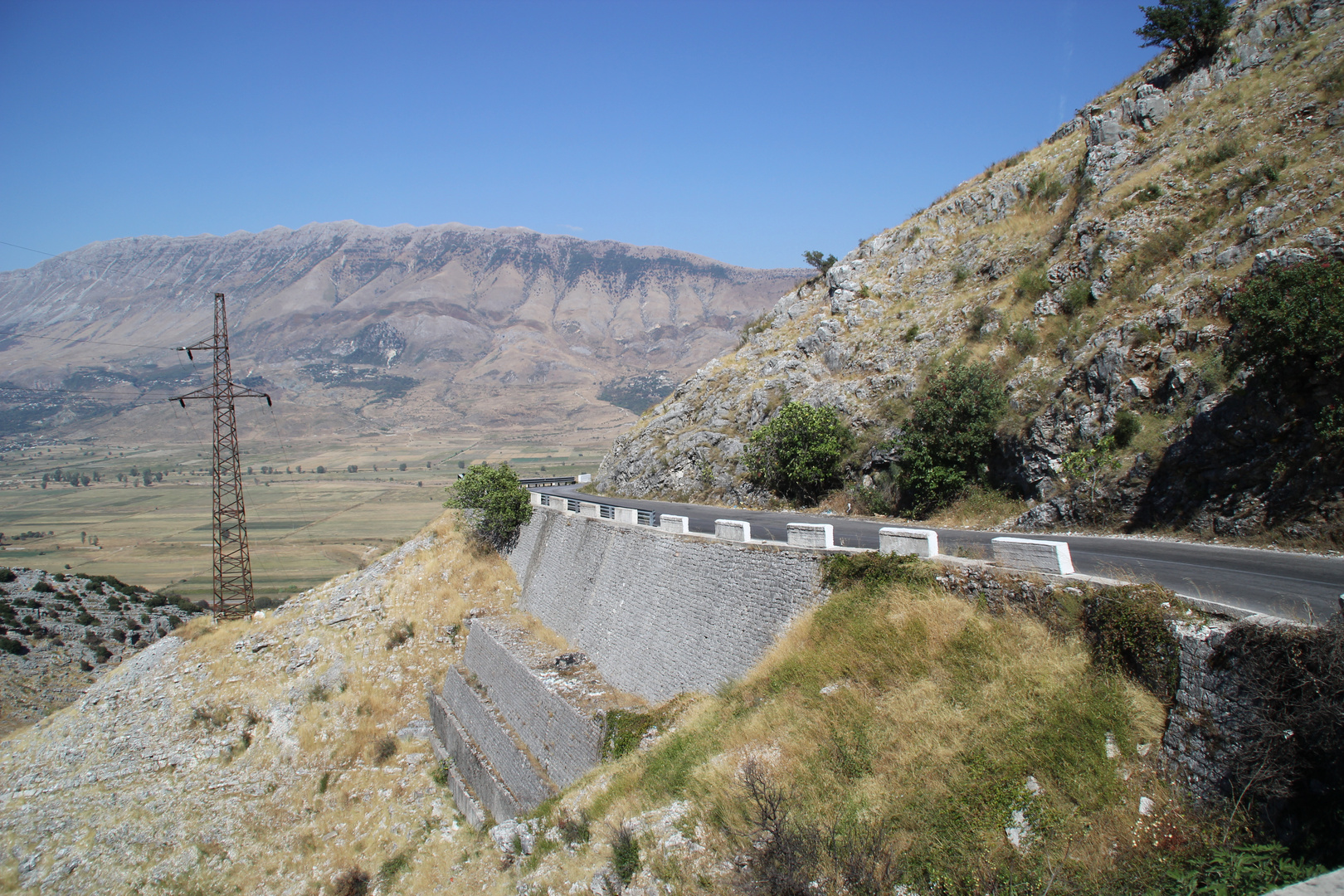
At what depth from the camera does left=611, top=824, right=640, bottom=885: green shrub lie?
9922 mm

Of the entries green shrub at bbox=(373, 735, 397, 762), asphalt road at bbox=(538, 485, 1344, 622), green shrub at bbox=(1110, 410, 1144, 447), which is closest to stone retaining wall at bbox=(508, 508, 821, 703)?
asphalt road at bbox=(538, 485, 1344, 622)

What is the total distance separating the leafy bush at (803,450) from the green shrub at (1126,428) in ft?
37.6

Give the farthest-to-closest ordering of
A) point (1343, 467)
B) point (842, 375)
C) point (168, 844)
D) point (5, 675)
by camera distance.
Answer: point (5, 675) < point (842, 375) < point (168, 844) < point (1343, 467)

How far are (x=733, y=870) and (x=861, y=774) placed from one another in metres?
2.27

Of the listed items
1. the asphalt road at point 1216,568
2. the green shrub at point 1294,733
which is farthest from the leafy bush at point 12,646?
the green shrub at point 1294,733

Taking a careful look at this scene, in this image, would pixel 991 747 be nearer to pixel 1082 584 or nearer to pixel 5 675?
pixel 1082 584

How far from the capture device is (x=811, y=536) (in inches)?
604

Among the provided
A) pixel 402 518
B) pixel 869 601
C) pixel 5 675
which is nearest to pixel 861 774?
pixel 869 601

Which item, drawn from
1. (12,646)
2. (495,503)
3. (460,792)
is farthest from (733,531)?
(12,646)

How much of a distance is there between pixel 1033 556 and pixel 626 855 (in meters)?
8.25

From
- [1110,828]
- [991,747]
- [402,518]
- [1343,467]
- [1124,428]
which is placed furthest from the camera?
[402,518]

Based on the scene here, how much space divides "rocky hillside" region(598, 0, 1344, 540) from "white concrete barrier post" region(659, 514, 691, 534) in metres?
10.7

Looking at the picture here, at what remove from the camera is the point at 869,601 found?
1298 centimetres

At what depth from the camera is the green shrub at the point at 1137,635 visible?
327 inches
